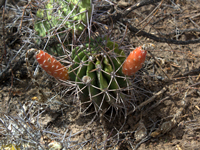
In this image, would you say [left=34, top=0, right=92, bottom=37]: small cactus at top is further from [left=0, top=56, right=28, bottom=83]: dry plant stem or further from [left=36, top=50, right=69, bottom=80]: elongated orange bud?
[left=0, top=56, right=28, bottom=83]: dry plant stem

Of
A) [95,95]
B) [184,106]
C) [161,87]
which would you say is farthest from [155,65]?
[95,95]

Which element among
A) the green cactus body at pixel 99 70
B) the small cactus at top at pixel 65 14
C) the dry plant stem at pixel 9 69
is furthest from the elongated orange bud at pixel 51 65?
the dry plant stem at pixel 9 69

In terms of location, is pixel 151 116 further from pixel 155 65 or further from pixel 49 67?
pixel 49 67

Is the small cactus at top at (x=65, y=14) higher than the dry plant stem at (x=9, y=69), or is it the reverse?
the small cactus at top at (x=65, y=14)

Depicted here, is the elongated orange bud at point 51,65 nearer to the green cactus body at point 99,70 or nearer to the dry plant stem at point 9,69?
the green cactus body at point 99,70

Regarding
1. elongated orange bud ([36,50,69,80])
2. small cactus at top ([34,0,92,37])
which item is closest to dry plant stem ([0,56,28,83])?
small cactus at top ([34,0,92,37])

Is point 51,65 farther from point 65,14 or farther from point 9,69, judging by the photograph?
point 9,69
